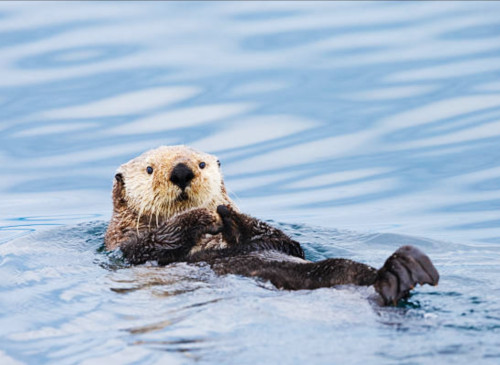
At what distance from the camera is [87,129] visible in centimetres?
973

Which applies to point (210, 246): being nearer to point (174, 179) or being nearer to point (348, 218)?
point (174, 179)

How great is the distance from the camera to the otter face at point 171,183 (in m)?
6.14

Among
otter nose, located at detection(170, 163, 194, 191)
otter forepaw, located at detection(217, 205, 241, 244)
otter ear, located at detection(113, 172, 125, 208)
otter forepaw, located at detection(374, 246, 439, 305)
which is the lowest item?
otter forepaw, located at detection(374, 246, 439, 305)

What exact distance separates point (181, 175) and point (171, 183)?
0.13 m

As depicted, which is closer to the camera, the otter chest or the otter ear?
the otter chest

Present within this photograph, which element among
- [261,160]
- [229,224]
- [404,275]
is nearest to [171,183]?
[229,224]

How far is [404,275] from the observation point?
4.64 meters

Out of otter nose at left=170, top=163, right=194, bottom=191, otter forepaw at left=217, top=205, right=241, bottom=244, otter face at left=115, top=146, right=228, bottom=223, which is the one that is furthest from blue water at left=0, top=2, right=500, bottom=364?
otter nose at left=170, top=163, right=194, bottom=191

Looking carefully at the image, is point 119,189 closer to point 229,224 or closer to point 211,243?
point 211,243

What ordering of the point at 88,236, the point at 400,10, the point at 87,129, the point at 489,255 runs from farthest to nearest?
the point at 400,10 → the point at 87,129 → the point at 88,236 → the point at 489,255

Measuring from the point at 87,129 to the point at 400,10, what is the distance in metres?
4.79

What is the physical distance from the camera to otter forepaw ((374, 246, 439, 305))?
15.2ft

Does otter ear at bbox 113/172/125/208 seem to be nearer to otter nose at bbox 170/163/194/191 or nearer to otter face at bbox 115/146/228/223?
otter face at bbox 115/146/228/223

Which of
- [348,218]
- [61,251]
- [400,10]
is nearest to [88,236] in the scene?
[61,251]
